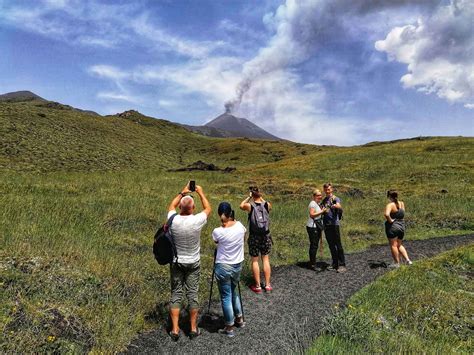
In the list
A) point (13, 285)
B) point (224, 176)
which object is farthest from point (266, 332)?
point (224, 176)

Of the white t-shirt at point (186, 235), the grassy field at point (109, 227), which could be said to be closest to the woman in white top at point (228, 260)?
the white t-shirt at point (186, 235)

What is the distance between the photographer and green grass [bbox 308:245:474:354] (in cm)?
640

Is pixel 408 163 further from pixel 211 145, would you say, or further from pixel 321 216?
pixel 211 145

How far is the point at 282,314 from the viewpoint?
27.6 ft

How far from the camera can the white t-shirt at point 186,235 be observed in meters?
7.02

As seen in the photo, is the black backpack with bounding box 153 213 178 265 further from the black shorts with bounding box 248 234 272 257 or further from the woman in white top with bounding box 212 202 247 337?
the black shorts with bounding box 248 234 272 257

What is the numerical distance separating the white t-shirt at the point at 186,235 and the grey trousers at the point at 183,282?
8.6 inches

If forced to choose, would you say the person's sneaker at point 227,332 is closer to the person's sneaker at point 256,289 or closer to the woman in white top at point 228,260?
the woman in white top at point 228,260

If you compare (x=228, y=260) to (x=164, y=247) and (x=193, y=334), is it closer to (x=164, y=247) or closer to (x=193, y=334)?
(x=164, y=247)

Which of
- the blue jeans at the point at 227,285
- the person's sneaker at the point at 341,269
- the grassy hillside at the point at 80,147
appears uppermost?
the grassy hillside at the point at 80,147

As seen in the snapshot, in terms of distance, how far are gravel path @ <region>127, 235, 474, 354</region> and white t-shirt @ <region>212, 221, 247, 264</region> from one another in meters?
1.58

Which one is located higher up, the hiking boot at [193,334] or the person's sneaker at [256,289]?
the person's sneaker at [256,289]

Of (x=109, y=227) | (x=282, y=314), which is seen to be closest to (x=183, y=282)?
(x=282, y=314)

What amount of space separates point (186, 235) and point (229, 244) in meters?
0.97
